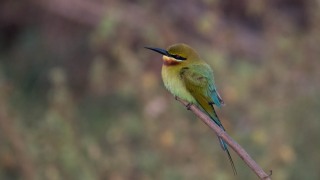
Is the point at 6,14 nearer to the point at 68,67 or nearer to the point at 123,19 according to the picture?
the point at 68,67

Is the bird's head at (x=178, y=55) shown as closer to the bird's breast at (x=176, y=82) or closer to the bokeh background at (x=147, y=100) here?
the bird's breast at (x=176, y=82)

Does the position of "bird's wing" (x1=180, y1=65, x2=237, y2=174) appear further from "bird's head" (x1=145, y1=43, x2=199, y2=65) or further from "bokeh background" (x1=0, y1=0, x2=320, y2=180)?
"bokeh background" (x1=0, y1=0, x2=320, y2=180)

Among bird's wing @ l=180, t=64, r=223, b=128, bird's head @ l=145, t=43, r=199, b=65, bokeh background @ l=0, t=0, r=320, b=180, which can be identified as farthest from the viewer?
bokeh background @ l=0, t=0, r=320, b=180

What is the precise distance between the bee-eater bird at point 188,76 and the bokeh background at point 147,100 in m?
1.22

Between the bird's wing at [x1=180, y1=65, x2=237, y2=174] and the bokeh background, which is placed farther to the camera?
the bokeh background

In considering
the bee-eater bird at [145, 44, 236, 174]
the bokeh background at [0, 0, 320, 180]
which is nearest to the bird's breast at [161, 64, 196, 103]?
the bee-eater bird at [145, 44, 236, 174]

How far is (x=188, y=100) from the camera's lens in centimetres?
252

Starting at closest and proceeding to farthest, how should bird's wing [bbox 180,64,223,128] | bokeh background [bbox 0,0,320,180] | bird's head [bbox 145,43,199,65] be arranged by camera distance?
bird's wing [bbox 180,64,223,128], bird's head [bbox 145,43,199,65], bokeh background [bbox 0,0,320,180]

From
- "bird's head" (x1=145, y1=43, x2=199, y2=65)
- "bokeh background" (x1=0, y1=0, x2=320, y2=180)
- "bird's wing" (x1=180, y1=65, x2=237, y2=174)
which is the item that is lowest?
"bird's wing" (x1=180, y1=65, x2=237, y2=174)

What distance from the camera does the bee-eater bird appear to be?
2.48 meters

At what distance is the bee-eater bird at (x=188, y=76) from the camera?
8.13 feet

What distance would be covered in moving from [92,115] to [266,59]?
61.6 inches

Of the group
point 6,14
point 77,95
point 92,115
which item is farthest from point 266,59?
point 6,14

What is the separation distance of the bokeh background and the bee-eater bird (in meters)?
1.22
